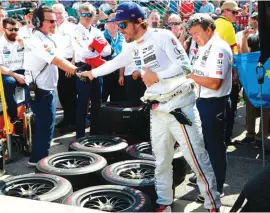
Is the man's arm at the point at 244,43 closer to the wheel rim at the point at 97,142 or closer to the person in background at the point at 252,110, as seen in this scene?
the person in background at the point at 252,110

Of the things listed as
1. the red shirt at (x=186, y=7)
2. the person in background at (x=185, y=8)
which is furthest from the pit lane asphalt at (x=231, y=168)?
the red shirt at (x=186, y=7)

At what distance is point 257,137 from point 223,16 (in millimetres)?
1821

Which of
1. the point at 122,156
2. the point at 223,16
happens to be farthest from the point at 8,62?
the point at 223,16

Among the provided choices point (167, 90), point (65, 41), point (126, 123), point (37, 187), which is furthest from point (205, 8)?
point (37, 187)

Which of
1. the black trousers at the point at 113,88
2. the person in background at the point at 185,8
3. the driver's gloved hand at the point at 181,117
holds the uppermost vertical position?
the person in background at the point at 185,8

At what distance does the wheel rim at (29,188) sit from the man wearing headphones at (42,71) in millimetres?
1398

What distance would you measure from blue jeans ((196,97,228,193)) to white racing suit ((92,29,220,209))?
42cm

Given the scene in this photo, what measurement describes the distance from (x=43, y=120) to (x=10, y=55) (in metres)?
1.81

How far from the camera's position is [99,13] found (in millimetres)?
10266

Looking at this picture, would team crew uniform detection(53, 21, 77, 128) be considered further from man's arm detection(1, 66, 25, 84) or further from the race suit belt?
the race suit belt

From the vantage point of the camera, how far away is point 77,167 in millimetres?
4539

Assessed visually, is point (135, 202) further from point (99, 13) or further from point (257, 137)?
point (99, 13)

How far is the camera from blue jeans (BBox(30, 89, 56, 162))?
5.33 meters

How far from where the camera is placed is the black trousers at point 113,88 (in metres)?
8.00
